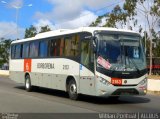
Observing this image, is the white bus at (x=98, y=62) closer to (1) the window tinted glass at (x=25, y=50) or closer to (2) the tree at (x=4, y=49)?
(1) the window tinted glass at (x=25, y=50)

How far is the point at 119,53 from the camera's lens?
1694cm

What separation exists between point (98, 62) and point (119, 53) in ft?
3.02

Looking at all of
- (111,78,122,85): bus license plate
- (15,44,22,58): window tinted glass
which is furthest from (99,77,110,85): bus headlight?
(15,44,22,58): window tinted glass

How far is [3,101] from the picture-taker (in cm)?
1811

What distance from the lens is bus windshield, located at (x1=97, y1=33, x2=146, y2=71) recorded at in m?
16.7

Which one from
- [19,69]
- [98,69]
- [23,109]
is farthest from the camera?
[19,69]

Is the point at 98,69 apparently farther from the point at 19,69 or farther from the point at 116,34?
the point at 19,69

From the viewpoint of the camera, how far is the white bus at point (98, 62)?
16.7m

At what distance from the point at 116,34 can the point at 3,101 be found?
218 inches

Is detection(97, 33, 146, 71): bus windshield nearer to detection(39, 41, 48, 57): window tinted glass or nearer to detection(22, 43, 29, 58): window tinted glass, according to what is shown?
detection(39, 41, 48, 57): window tinted glass

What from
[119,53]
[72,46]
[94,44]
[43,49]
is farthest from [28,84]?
[119,53]

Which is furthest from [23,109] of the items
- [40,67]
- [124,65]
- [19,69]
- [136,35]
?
[19,69]

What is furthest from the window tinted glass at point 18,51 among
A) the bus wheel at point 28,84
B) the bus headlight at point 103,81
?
the bus headlight at point 103,81

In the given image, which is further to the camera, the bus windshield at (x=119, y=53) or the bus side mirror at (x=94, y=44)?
the bus side mirror at (x=94, y=44)
